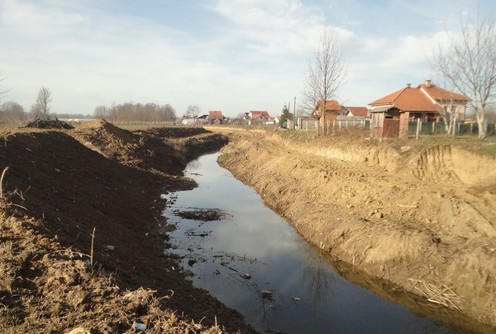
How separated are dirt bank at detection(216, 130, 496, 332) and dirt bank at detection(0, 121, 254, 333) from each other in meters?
5.60

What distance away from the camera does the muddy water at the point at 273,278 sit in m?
9.08

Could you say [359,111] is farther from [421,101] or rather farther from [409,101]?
[409,101]

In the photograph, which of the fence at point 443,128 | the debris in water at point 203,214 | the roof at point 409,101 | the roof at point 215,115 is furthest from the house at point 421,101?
the roof at point 215,115

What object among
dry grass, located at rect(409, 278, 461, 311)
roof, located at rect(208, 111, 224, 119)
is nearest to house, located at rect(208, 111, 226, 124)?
roof, located at rect(208, 111, 224, 119)

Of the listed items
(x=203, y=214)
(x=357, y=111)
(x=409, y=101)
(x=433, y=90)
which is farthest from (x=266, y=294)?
(x=357, y=111)

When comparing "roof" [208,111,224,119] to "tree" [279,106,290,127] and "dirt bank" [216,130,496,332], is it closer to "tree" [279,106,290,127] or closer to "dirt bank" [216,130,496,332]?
"tree" [279,106,290,127]

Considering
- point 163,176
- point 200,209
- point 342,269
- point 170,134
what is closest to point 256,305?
point 342,269

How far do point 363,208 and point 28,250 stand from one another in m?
12.2

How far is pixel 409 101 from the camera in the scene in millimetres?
37531

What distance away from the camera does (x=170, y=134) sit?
194 feet

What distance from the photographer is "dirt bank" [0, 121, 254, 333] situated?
216 inches

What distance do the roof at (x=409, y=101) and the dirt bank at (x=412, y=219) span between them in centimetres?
1854

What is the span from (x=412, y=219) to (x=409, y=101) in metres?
28.2

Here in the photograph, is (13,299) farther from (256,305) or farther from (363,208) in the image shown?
(363,208)
